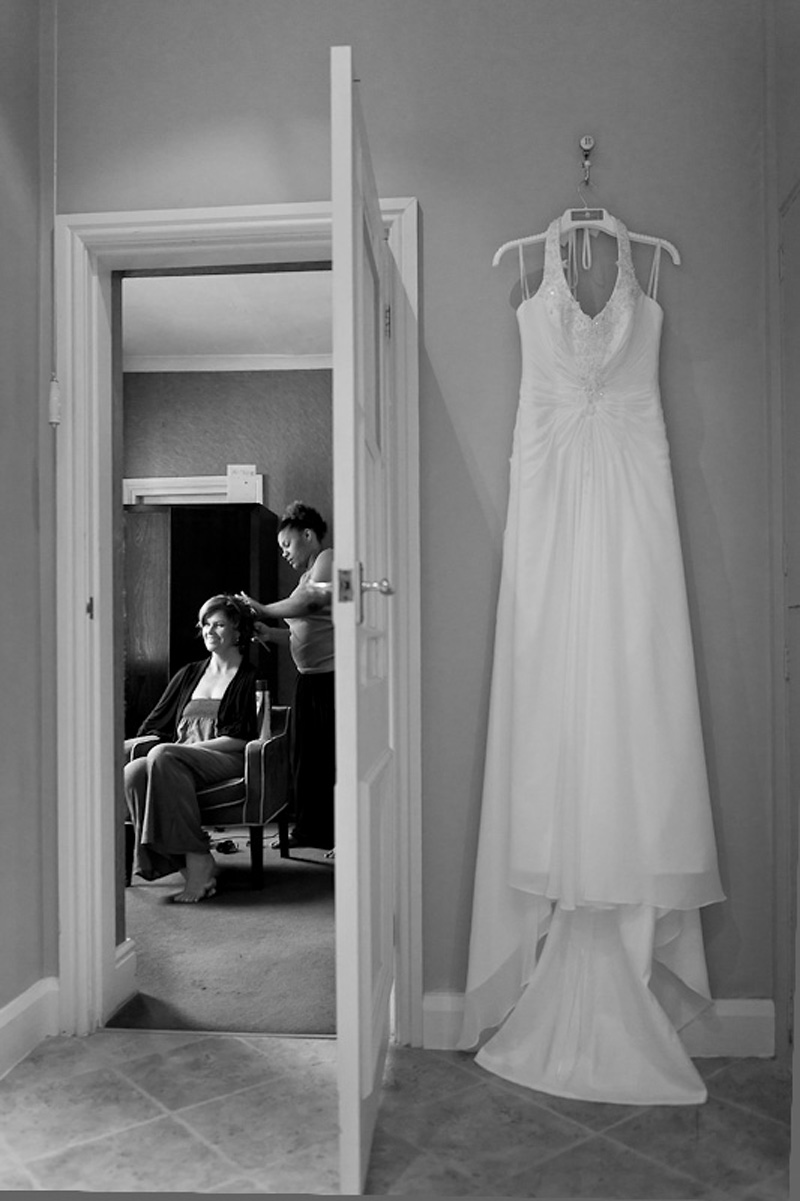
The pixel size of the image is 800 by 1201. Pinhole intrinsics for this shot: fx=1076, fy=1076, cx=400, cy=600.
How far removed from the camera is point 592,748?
237 centimetres

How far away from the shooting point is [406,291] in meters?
2.61

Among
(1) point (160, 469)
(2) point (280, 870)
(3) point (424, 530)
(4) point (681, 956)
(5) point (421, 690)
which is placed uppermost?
(1) point (160, 469)

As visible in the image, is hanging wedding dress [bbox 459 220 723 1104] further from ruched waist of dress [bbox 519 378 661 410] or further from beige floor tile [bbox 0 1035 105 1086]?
beige floor tile [bbox 0 1035 105 1086]

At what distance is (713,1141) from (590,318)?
1766 millimetres

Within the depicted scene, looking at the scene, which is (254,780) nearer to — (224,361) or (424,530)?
(424,530)

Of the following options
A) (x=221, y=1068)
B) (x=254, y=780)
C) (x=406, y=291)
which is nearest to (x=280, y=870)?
(x=254, y=780)

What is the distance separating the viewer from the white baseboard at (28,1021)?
2447 mm

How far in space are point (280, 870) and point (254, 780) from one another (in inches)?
24.0

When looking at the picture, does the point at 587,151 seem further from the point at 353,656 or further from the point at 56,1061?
the point at 56,1061

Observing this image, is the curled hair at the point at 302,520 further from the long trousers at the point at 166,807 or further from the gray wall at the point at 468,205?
the gray wall at the point at 468,205

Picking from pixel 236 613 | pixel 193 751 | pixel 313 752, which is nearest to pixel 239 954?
pixel 193 751

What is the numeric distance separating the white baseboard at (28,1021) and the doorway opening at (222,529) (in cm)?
20

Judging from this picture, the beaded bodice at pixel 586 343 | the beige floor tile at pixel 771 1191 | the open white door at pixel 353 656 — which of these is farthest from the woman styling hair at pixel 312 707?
the beige floor tile at pixel 771 1191

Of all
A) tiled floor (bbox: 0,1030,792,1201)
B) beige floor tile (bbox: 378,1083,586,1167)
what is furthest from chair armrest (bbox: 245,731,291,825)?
beige floor tile (bbox: 378,1083,586,1167)
